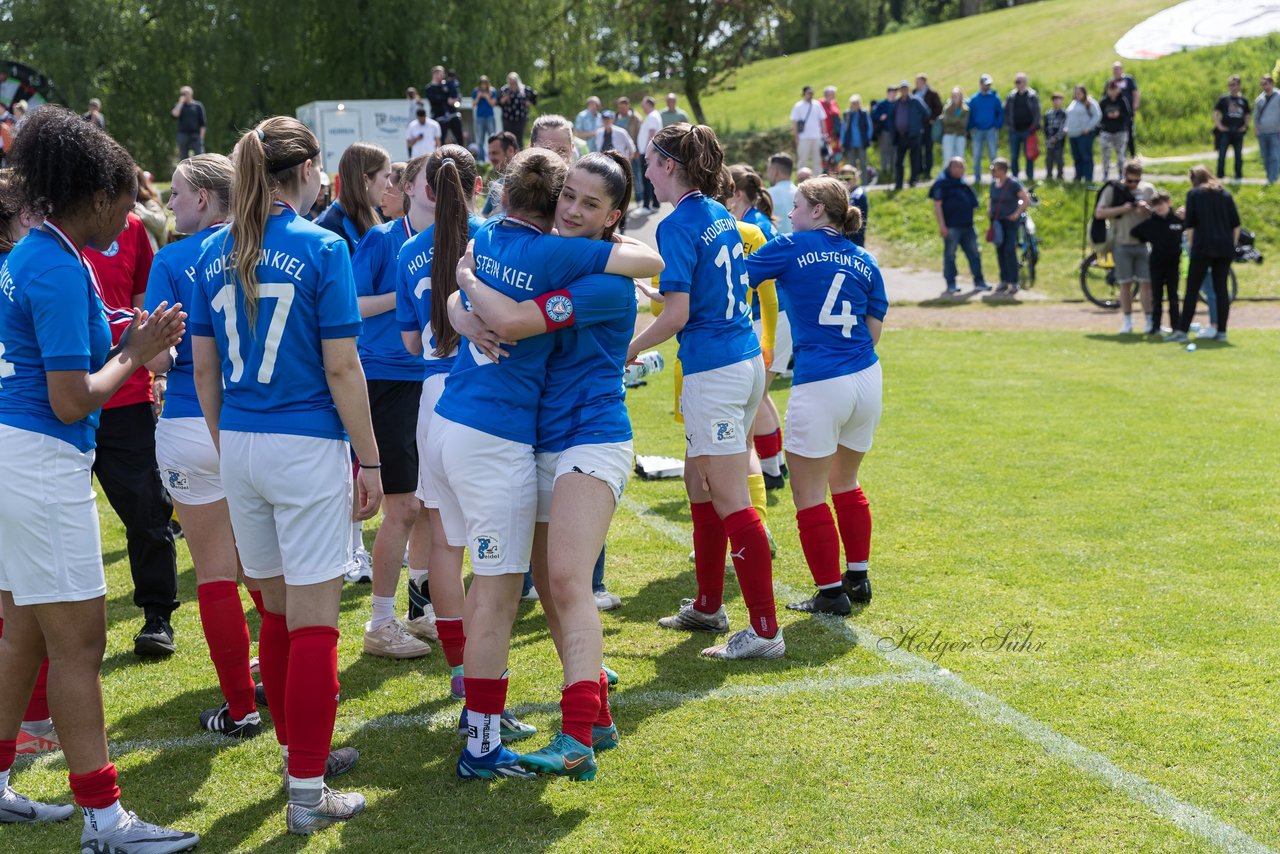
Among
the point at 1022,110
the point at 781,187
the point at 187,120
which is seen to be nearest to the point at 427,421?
the point at 781,187

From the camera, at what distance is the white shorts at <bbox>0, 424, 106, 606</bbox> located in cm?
359

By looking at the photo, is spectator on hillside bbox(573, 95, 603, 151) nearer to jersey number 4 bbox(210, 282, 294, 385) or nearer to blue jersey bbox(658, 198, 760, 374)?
blue jersey bbox(658, 198, 760, 374)

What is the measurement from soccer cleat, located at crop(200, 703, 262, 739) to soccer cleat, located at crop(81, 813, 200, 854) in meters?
0.90

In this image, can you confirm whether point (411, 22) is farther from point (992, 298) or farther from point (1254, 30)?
point (1254, 30)

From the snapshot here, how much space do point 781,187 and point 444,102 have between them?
45.0ft

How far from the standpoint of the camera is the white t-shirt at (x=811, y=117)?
2477cm

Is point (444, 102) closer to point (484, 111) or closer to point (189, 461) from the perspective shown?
point (484, 111)

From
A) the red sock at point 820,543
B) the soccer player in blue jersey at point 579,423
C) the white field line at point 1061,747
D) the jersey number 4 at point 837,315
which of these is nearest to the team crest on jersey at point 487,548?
the soccer player in blue jersey at point 579,423

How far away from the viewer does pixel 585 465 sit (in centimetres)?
403

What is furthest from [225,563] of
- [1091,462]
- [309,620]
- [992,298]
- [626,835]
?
[992,298]

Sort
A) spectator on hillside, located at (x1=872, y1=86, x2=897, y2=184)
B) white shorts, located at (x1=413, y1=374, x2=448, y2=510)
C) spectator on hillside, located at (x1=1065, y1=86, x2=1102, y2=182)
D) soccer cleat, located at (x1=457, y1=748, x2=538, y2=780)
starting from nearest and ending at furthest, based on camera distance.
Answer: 1. soccer cleat, located at (x1=457, y1=748, x2=538, y2=780)
2. white shorts, located at (x1=413, y1=374, x2=448, y2=510)
3. spectator on hillside, located at (x1=1065, y1=86, x2=1102, y2=182)
4. spectator on hillside, located at (x1=872, y1=86, x2=897, y2=184)

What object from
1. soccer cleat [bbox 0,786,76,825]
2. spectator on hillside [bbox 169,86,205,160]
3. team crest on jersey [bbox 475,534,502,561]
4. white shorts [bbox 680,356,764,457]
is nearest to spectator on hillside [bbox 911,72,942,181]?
spectator on hillside [bbox 169,86,205,160]

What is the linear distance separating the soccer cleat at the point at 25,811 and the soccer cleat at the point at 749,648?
8.60ft

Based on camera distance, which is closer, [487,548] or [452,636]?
[487,548]
